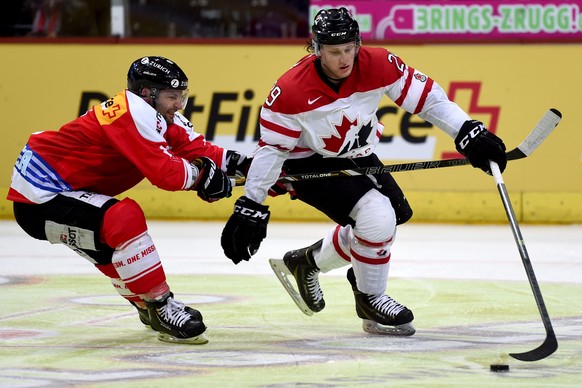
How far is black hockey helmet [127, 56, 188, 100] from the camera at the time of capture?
3.75 meters

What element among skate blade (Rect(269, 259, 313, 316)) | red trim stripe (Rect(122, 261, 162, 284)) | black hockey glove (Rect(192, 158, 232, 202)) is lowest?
skate blade (Rect(269, 259, 313, 316))

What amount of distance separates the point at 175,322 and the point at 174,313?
0.04m

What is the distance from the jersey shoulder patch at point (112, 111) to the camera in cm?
368

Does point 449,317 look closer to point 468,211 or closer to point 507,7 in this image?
point 468,211

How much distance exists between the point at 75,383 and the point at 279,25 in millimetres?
4344

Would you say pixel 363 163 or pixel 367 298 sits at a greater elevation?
pixel 363 163

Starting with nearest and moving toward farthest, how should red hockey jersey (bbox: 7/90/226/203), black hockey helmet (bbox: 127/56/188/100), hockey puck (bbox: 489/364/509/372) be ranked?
hockey puck (bbox: 489/364/509/372) < red hockey jersey (bbox: 7/90/226/203) < black hockey helmet (bbox: 127/56/188/100)

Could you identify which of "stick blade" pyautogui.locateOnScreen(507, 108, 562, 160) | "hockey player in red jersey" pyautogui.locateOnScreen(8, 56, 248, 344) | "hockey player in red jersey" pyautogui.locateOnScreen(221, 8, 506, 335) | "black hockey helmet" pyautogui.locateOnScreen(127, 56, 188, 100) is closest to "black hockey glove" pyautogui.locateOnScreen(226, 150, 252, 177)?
"hockey player in red jersey" pyautogui.locateOnScreen(221, 8, 506, 335)

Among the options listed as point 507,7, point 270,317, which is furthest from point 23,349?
point 507,7

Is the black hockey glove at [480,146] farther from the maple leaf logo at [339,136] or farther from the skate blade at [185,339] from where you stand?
the skate blade at [185,339]

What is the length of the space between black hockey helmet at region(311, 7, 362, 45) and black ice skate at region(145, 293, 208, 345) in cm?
97

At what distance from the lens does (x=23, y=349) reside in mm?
3623

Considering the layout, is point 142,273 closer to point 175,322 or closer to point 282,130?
point 175,322

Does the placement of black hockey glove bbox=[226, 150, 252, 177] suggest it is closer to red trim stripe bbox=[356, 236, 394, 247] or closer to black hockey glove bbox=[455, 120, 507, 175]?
red trim stripe bbox=[356, 236, 394, 247]
